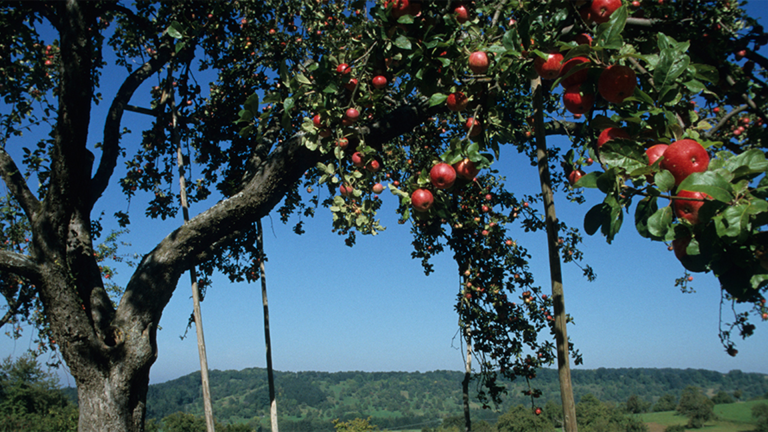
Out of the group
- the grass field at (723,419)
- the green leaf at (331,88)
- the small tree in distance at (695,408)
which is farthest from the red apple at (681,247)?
the small tree in distance at (695,408)

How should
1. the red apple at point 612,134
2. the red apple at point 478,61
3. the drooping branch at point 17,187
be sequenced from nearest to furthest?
the red apple at point 612,134
the red apple at point 478,61
the drooping branch at point 17,187

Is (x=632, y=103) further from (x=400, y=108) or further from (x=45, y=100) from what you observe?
(x=45, y=100)

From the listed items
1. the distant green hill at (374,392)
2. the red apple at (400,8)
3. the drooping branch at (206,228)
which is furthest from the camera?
the distant green hill at (374,392)

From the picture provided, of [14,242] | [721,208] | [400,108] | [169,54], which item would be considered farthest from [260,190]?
[14,242]

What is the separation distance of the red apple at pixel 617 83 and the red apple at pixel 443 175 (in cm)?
61

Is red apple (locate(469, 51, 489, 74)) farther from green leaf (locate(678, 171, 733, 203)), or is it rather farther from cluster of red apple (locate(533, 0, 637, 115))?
green leaf (locate(678, 171, 733, 203))

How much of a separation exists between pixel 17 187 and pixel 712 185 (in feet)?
19.1

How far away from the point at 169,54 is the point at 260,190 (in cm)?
266

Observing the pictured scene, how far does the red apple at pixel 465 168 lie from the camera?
166cm

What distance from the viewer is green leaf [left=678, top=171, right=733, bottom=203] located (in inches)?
34.0

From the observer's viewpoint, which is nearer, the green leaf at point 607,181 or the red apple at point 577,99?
the green leaf at point 607,181

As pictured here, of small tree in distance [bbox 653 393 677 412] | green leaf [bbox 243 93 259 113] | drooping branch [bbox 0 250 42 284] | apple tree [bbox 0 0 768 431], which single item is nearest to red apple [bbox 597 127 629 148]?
apple tree [bbox 0 0 768 431]

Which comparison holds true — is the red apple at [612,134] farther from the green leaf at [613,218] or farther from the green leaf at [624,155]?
the green leaf at [613,218]

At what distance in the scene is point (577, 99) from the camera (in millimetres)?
1292
